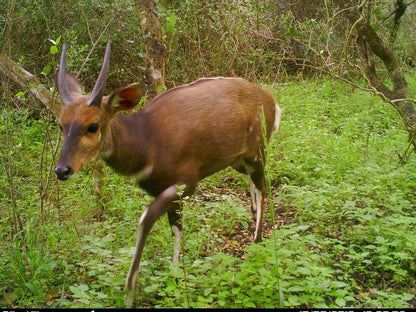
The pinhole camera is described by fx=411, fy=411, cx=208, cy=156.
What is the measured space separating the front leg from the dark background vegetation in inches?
4.3

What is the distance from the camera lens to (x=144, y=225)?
3.13 metres

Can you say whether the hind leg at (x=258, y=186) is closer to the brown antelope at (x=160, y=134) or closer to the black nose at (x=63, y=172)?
the brown antelope at (x=160, y=134)

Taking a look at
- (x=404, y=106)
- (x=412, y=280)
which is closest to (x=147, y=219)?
(x=412, y=280)

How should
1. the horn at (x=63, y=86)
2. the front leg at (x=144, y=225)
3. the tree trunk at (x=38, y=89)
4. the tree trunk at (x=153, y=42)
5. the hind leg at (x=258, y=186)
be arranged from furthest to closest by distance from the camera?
the tree trunk at (x=153, y=42) → the tree trunk at (x=38, y=89) → the hind leg at (x=258, y=186) → the horn at (x=63, y=86) → the front leg at (x=144, y=225)

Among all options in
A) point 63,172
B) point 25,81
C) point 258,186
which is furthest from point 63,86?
point 258,186

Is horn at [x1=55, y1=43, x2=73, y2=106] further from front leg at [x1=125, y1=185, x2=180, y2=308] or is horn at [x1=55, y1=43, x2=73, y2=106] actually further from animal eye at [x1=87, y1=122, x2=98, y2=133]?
front leg at [x1=125, y1=185, x2=180, y2=308]

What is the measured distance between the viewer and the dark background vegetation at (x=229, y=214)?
302 centimetres

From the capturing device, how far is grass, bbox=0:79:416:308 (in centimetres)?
294

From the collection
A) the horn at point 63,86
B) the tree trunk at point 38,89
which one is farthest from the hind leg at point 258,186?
the horn at point 63,86

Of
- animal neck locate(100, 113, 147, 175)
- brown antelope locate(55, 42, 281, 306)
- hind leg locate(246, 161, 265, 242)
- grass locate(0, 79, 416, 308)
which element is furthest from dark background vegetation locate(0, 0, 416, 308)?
animal neck locate(100, 113, 147, 175)

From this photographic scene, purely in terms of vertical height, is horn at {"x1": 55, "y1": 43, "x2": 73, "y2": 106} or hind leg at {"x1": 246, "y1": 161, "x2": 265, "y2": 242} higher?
horn at {"x1": 55, "y1": 43, "x2": 73, "y2": 106}

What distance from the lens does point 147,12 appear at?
5.49m

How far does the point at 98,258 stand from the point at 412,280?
8.37 feet

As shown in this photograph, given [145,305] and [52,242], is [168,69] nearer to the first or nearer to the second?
[52,242]
